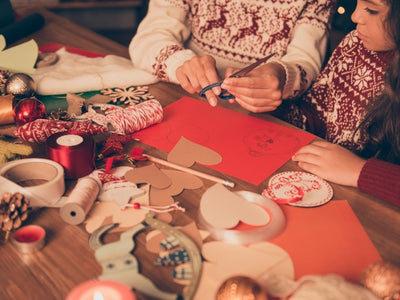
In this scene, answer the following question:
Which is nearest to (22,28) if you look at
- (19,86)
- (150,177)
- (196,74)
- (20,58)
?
(20,58)

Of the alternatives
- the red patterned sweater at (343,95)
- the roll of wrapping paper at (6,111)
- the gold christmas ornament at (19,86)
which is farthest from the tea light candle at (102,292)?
the red patterned sweater at (343,95)

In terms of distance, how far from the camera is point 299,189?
88 centimetres

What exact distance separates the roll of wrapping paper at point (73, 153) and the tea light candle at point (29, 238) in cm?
15

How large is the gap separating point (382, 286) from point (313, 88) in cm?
89

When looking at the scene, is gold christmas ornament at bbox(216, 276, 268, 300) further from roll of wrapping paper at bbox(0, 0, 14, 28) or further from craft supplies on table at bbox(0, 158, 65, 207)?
roll of wrapping paper at bbox(0, 0, 14, 28)

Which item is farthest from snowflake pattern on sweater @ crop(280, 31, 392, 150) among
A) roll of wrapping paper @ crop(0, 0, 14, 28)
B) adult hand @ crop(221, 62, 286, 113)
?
roll of wrapping paper @ crop(0, 0, 14, 28)

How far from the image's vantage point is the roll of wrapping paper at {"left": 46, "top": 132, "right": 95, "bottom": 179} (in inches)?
33.3

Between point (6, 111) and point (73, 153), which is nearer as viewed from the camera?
point (73, 153)

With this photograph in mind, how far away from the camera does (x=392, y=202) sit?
2.82 ft

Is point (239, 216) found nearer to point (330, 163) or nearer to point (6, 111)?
point (330, 163)

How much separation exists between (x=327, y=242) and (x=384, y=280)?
0.48ft

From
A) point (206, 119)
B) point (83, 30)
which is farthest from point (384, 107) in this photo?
point (83, 30)

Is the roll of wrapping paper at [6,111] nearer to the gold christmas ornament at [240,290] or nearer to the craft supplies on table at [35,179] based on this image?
the craft supplies on table at [35,179]

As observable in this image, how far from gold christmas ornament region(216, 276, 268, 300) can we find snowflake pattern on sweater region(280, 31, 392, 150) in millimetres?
828
